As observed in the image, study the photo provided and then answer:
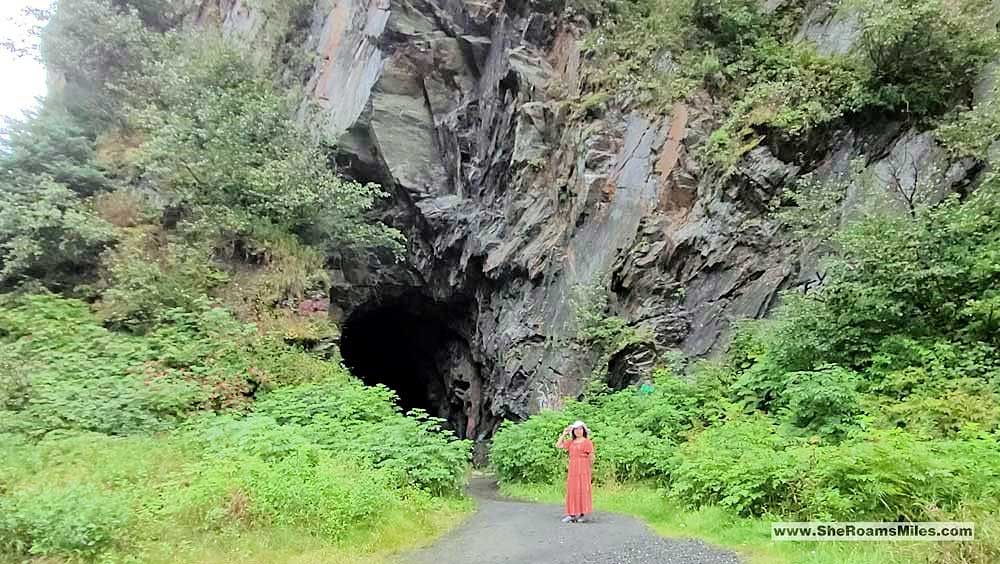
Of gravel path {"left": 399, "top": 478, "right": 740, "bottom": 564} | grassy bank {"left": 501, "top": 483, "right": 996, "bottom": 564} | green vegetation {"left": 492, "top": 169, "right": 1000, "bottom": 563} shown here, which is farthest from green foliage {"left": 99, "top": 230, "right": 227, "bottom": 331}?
grassy bank {"left": 501, "top": 483, "right": 996, "bottom": 564}

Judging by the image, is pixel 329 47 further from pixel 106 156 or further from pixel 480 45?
pixel 106 156

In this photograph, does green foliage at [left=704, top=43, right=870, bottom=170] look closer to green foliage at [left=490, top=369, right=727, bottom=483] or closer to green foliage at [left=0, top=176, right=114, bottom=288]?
green foliage at [left=490, top=369, right=727, bottom=483]

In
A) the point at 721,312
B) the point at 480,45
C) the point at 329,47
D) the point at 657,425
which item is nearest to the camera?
the point at 657,425

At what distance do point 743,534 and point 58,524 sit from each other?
621 centimetres

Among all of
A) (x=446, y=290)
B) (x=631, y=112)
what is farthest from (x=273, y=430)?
(x=446, y=290)

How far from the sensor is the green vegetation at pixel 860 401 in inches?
230

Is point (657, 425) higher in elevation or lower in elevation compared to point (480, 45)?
lower

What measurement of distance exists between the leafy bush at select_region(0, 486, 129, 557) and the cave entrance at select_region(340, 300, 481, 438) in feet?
51.7

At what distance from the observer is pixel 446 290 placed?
23156 millimetres

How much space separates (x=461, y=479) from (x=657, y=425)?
140 inches

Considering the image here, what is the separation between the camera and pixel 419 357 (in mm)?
29250

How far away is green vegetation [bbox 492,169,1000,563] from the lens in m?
5.84

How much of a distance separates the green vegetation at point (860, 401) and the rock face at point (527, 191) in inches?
74.6

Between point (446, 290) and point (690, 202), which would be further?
point (446, 290)
